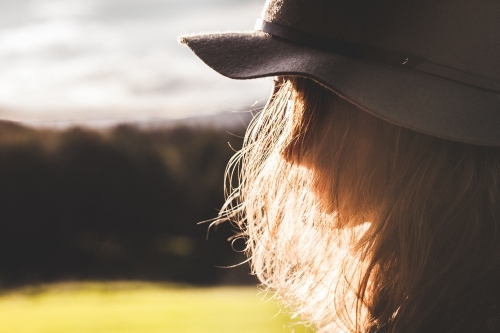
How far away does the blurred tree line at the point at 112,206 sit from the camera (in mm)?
3207

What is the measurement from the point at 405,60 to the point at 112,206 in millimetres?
3169

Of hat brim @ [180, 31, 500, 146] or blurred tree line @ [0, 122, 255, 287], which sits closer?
hat brim @ [180, 31, 500, 146]

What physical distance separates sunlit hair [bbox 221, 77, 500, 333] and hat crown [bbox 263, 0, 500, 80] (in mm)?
107

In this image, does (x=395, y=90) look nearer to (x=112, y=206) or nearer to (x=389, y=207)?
(x=389, y=207)

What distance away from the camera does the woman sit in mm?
656

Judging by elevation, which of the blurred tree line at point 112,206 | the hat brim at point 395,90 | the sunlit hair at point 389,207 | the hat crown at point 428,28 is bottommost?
the blurred tree line at point 112,206

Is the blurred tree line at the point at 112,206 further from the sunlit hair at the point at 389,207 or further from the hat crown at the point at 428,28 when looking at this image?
the hat crown at the point at 428,28

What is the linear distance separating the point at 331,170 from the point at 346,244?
6.5 inches

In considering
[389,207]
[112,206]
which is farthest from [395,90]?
[112,206]

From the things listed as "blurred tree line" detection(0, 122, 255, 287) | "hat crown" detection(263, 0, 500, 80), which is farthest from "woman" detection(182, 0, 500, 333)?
"blurred tree line" detection(0, 122, 255, 287)

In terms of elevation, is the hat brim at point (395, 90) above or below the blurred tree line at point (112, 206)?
above

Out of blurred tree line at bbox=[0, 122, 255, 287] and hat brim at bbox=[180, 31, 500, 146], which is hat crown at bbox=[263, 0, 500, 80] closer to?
hat brim at bbox=[180, 31, 500, 146]

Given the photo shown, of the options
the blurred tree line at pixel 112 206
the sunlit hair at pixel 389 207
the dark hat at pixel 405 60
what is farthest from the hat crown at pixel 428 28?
the blurred tree line at pixel 112 206

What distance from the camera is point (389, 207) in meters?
0.75
